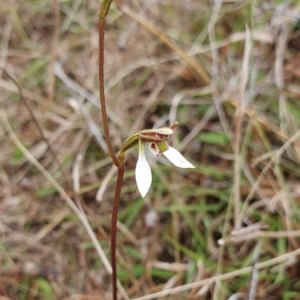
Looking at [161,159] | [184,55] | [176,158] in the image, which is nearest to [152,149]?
[176,158]

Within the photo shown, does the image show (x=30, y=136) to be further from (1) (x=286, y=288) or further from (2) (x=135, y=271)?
(1) (x=286, y=288)

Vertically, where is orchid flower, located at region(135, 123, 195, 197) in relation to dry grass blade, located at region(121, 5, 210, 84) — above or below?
below

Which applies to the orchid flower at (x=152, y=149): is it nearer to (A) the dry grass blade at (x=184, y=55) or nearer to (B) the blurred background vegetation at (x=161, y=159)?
(B) the blurred background vegetation at (x=161, y=159)

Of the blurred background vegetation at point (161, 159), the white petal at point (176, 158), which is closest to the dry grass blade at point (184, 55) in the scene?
the blurred background vegetation at point (161, 159)

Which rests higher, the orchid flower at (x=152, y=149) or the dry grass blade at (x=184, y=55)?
the dry grass blade at (x=184, y=55)

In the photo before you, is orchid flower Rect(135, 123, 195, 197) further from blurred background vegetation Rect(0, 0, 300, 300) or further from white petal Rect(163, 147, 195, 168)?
blurred background vegetation Rect(0, 0, 300, 300)

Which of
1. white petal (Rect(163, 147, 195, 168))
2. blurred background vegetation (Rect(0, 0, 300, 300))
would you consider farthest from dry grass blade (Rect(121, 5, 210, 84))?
white petal (Rect(163, 147, 195, 168))
